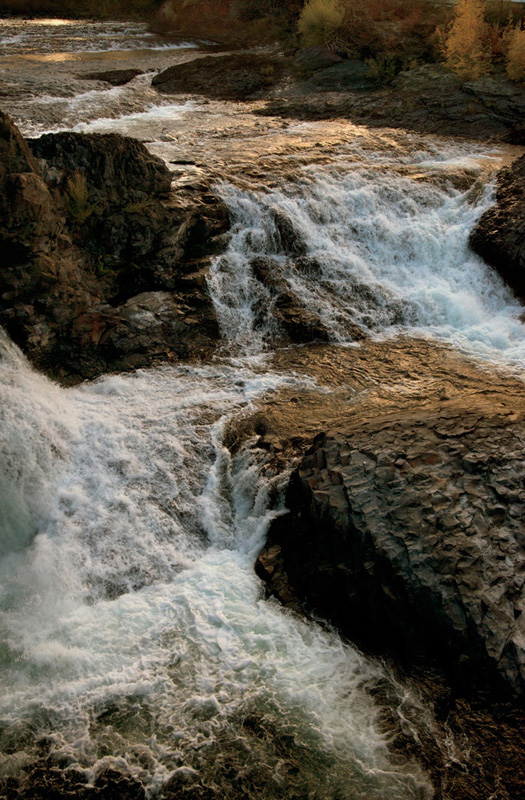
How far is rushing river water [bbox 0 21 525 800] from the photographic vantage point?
14.8 ft

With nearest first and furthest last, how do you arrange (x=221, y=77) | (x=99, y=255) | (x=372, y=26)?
1. (x=99, y=255)
2. (x=221, y=77)
3. (x=372, y=26)

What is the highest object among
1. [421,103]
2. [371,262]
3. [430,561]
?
[421,103]

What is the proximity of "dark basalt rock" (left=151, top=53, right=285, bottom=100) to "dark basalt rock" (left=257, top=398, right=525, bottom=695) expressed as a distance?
15.1m

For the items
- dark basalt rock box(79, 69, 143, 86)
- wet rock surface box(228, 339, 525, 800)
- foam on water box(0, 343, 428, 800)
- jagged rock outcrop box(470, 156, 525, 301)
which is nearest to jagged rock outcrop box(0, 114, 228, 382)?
foam on water box(0, 343, 428, 800)

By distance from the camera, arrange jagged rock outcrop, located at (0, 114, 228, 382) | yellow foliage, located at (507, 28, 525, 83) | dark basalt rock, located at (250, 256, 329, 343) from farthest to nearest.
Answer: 1. yellow foliage, located at (507, 28, 525, 83)
2. dark basalt rock, located at (250, 256, 329, 343)
3. jagged rock outcrop, located at (0, 114, 228, 382)

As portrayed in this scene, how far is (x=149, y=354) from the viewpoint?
8422mm

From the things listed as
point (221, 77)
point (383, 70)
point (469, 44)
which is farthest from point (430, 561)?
point (221, 77)

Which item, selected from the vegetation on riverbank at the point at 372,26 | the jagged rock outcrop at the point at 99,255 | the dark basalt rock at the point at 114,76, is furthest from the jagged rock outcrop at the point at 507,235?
the dark basalt rock at the point at 114,76

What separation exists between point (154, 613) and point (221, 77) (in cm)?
1770

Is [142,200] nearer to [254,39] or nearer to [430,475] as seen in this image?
[430,475]

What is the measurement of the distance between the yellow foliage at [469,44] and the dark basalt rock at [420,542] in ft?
47.2

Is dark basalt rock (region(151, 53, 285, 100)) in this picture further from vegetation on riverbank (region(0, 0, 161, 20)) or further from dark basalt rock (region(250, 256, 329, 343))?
dark basalt rock (region(250, 256, 329, 343))

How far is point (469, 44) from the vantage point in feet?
Answer: 54.5

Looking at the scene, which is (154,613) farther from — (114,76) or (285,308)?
(114,76)
